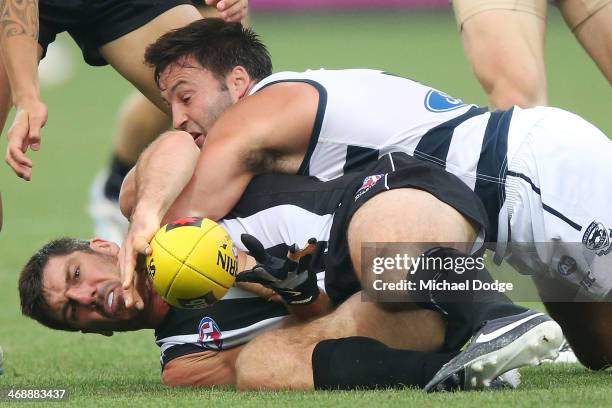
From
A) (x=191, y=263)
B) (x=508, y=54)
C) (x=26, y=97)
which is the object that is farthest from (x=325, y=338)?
(x=508, y=54)

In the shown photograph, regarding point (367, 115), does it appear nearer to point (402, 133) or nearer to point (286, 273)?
point (402, 133)

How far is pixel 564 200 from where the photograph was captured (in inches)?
203

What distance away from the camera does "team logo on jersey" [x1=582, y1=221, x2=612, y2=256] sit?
5.13 m

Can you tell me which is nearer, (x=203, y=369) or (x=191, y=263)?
(x=191, y=263)

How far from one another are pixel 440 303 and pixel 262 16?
24.1 metres

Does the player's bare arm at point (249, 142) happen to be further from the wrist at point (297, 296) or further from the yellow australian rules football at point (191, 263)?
the wrist at point (297, 296)

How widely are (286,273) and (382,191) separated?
0.51 m

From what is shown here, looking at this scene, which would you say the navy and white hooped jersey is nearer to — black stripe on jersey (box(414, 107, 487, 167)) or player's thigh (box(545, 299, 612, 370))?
black stripe on jersey (box(414, 107, 487, 167))

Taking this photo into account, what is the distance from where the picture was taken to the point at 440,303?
15.4 ft

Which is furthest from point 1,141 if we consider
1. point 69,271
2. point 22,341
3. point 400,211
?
point 400,211

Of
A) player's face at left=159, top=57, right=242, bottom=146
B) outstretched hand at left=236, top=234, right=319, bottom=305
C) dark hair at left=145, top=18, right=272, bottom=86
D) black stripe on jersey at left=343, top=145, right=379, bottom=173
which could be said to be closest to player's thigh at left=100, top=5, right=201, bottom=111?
dark hair at left=145, top=18, right=272, bottom=86

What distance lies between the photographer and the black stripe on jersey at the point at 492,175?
5.25 m

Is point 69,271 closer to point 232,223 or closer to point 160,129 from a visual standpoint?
point 232,223

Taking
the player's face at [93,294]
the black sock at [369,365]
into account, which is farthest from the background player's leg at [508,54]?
the player's face at [93,294]
